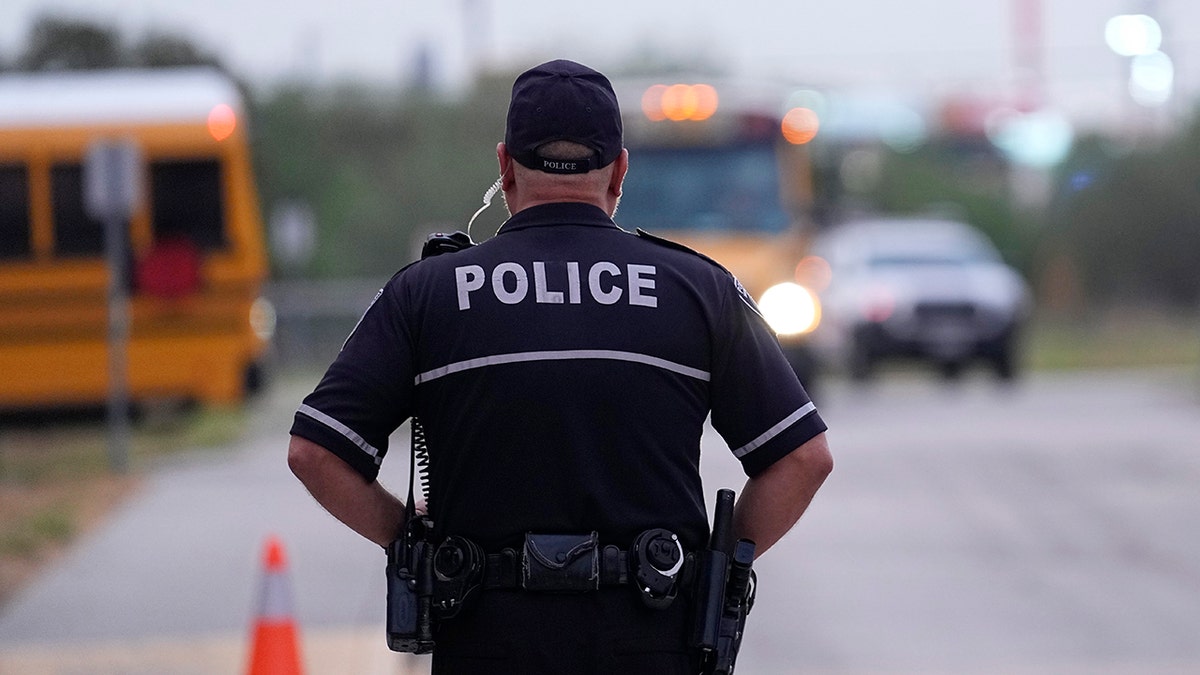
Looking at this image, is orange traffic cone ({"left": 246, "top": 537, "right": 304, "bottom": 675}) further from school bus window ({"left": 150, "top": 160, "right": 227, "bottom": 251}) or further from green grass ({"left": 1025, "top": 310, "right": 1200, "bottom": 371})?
green grass ({"left": 1025, "top": 310, "right": 1200, "bottom": 371})

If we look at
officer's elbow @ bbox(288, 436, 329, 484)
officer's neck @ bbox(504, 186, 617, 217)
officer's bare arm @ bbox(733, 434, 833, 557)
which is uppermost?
officer's neck @ bbox(504, 186, 617, 217)

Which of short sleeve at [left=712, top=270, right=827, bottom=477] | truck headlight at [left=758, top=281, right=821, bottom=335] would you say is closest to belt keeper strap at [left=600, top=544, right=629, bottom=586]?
short sleeve at [left=712, top=270, right=827, bottom=477]

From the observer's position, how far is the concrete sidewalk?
805 cm

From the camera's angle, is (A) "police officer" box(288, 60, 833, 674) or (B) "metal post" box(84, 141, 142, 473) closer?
(A) "police officer" box(288, 60, 833, 674)

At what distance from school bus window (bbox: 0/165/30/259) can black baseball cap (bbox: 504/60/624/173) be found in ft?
46.0

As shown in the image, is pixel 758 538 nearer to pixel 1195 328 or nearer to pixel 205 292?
pixel 205 292

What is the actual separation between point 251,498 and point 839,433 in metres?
5.47

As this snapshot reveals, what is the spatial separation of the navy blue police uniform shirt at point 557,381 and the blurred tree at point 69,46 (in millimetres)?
18533

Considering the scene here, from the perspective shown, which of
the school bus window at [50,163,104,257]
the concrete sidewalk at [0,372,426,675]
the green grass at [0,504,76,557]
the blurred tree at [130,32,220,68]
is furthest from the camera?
the blurred tree at [130,32,220,68]

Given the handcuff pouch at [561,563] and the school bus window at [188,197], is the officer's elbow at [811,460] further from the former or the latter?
the school bus window at [188,197]

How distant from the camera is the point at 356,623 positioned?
875cm

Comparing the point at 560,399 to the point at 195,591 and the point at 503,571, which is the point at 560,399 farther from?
the point at 195,591

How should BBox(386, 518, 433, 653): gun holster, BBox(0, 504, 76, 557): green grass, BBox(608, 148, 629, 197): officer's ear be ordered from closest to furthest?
BBox(386, 518, 433, 653): gun holster
BBox(608, 148, 629, 197): officer's ear
BBox(0, 504, 76, 557): green grass

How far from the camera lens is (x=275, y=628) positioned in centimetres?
564
